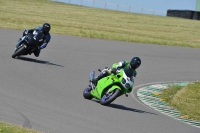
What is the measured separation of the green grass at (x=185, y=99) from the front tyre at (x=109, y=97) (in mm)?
2115

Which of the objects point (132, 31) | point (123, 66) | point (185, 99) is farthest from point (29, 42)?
point (132, 31)

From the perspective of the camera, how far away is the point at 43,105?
1134 centimetres

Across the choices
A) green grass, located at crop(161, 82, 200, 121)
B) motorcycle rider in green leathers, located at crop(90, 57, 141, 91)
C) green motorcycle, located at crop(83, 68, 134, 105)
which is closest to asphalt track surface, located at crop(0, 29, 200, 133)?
green motorcycle, located at crop(83, 68, 134, 105)

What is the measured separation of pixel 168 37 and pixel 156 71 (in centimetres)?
1624

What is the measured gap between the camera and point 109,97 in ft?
41.9

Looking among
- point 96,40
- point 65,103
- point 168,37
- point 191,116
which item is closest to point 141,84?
point 191,116

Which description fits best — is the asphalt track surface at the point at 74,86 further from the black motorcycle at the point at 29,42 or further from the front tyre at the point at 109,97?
the black motorcycle at the point at 29,42

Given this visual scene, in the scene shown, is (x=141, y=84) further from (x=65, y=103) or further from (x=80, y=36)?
(x=80, y=36)

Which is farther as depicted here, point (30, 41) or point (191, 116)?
point (30, 41)

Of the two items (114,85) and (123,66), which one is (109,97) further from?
(123,66)

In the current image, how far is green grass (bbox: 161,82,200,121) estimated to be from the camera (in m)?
14.4

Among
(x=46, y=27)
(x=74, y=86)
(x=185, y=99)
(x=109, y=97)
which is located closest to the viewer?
(x=109, y=97)

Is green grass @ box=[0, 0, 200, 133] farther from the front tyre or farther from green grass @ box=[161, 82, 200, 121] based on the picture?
the front tyre

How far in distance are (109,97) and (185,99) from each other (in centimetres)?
370
